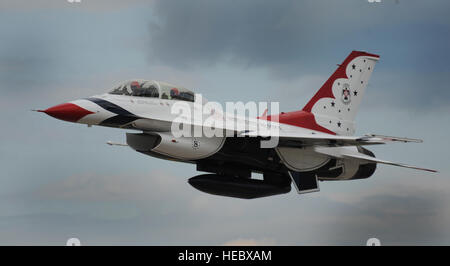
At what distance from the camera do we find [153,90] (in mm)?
21234

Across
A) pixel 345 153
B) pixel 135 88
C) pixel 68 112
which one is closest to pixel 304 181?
pixel 345 153

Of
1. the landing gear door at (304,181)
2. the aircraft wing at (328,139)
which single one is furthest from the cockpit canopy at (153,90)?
the landing gear door at (304,181)

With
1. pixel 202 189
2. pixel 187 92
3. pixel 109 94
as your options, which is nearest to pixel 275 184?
pixel 202 189

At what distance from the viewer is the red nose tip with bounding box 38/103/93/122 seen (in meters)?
19.8

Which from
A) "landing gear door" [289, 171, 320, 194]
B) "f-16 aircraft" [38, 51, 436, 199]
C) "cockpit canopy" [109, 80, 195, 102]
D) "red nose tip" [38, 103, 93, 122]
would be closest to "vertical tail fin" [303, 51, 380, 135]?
"f-16 aircraft" [38, 51, 436, 199]

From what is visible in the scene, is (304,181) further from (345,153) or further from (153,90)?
(153,90)

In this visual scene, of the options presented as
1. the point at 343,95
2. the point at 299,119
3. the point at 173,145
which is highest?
the point at 343,95

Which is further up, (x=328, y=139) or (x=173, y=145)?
(x=328, y=139)

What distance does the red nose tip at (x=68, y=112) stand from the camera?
1984 centimetres

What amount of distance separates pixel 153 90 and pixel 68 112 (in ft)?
8.47

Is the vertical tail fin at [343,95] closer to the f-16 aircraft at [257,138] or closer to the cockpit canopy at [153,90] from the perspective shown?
the f-16 aircraft at [257,138]

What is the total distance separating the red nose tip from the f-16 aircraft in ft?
0.09

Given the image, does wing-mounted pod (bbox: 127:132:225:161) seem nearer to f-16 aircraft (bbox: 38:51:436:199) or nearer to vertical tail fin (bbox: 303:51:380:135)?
f-16 aircraft (bbox: 38:51:436:199)

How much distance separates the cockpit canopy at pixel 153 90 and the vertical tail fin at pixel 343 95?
4.99 m
